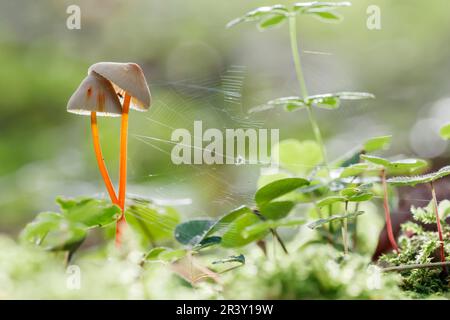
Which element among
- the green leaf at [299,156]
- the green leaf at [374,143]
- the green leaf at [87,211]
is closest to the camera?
the green leaf at [87,211]

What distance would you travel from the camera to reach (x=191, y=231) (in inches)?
26.5

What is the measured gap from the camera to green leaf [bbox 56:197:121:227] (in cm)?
46

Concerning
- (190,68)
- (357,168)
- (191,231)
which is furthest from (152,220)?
(190,68)

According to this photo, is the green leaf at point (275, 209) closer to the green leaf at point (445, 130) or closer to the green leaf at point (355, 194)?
the green leaf at point (355, 194)

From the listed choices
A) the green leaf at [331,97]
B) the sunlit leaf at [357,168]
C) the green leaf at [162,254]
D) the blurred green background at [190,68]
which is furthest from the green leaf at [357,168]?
the blurred green background at [190,68]

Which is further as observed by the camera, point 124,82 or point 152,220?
point 152,220

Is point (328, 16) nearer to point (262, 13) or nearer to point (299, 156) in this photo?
point (262, 13)

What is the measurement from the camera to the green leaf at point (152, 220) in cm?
76

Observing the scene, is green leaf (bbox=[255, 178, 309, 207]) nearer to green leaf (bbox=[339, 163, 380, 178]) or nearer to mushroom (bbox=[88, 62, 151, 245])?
green leaf (bbox=[339, 163, 380, 178])

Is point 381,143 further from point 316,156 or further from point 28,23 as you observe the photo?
point 28,23

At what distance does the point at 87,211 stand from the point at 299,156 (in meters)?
0.47

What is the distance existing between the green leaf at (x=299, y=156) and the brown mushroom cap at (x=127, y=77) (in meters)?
0.36
